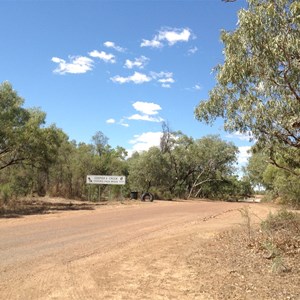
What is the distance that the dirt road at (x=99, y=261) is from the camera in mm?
6945

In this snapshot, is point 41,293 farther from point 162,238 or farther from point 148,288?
point 162,238

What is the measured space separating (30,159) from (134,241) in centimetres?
1701

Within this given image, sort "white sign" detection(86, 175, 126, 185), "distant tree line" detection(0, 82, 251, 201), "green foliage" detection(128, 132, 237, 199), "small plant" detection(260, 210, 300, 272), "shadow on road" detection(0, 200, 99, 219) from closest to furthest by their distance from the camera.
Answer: "small plant" detection(260, 210, 300, 272) < "shadow on road" detection(0, 200, 99, 219) < "distant tree line" detection(0, 82, 251, 201) < "white sign" detection(86, 175, 126, 185) < "green foliage" detection(128, 132, 237, 199)

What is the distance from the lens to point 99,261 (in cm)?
937

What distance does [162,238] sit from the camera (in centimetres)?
1309

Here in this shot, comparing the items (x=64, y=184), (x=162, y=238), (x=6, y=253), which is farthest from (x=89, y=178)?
(x=6, y=253)

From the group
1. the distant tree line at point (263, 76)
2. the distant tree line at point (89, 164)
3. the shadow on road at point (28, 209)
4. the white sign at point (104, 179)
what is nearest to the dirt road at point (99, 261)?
the distant tree line at point (263, 76)

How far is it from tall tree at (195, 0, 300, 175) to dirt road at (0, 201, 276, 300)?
382 centimetres

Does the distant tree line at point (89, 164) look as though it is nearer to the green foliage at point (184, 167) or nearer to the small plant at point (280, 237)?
the green foliage at point (184, 167)

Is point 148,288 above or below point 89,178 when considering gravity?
below

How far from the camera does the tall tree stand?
32.8 feet

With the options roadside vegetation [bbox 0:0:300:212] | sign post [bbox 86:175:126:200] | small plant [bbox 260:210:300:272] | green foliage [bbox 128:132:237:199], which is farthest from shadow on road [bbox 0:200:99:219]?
green foliage [bbox 128:132:237:199]

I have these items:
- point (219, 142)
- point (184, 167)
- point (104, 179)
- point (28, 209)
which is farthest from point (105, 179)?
point (219, 142)

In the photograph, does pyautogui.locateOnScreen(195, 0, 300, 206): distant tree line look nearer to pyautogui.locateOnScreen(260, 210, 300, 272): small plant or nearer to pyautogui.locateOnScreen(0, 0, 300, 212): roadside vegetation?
pyautogui.locateOnScreen(0, 0, 300, 212): roadside vegetation
